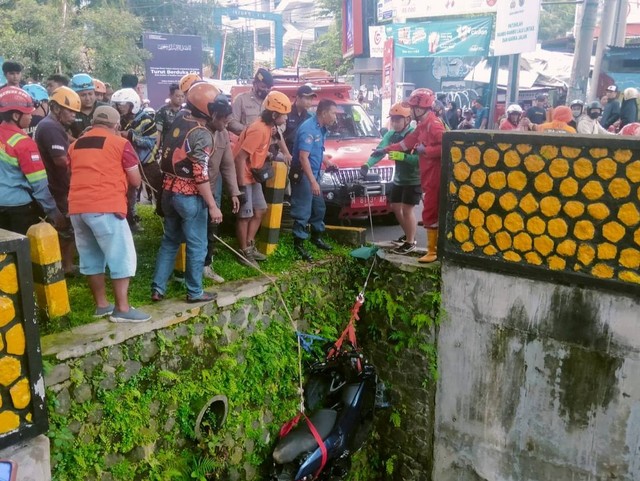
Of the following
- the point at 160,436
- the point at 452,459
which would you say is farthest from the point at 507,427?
the point at 160,436

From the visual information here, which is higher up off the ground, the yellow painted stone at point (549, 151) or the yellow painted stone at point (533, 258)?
the yellow painted stone at point (549, 151)

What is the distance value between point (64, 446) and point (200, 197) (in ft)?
7.13

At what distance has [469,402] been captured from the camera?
5.83 meters

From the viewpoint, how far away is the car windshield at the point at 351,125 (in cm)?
963

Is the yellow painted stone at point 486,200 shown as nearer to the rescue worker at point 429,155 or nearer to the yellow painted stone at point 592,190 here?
the rescue worker at point 429,155

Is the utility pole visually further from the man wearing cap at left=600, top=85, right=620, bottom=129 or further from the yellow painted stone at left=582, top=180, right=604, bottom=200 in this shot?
the yellow painted stone at left=582, top=180, right=604, bottom=200

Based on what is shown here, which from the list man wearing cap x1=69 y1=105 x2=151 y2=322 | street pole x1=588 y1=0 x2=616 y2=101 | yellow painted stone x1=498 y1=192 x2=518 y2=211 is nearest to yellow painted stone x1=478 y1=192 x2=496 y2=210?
yellow painted stone x1=498 y1=192 x2=518 y2=211

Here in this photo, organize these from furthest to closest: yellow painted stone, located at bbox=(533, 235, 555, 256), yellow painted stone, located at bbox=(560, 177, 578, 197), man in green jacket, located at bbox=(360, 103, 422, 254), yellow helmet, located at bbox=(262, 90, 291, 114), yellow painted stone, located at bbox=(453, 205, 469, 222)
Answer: man in green jacket, located at bbox=(360, 103, 422, 254)
yellow helmet, located at bbox=(262, 90, 291, 114)
yellow painted stone, located at bbox=(453, 205, 469, 222)
yellow painted stone, located at bbox=(533, 235, 555, 256)
yellow painted stone, located at bbox=(560, 177, 578, 197)

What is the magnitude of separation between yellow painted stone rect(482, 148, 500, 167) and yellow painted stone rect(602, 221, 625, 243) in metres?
1.07

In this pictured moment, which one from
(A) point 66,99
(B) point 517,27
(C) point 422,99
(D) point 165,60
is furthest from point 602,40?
(D) point 165,60

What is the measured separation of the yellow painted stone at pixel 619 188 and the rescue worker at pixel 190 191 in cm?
325

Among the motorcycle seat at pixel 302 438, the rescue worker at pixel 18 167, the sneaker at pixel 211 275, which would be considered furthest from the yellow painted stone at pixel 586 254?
the rescue worker at pixel 18 167

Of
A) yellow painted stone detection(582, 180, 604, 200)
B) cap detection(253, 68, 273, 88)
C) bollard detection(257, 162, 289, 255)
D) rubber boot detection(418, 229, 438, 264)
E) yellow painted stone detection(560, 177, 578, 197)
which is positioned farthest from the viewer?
cap detection(253, 68, 273, 88)

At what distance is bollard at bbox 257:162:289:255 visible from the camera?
6.24 metres
